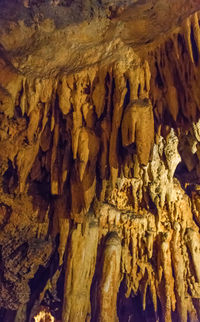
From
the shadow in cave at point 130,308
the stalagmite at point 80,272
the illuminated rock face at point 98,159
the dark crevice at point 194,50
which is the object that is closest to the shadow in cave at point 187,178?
the illuminated rock face at point 98,159

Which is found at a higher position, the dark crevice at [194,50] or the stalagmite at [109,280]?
the dark crevice at [194,50]

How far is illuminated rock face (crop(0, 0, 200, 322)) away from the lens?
130 inches

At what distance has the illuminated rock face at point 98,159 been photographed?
3305mm

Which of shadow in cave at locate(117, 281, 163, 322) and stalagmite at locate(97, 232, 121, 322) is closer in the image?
stalagmite at locate(97, 232, 121, 322)

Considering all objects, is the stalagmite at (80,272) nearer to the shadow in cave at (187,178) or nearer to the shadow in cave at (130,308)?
the shadow in cave at (130,308)

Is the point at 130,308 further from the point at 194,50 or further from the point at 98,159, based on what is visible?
the point at 194,50

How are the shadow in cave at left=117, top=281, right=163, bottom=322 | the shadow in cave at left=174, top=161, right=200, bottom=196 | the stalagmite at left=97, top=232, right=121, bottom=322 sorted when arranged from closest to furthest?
the stalagmite at left=97, top=232, right=121, bottom=322
the shadow in cave at left=117, top=281, right=163, bottom=322
the shadow in cave at left=174, top=161, right=200, bottom=196

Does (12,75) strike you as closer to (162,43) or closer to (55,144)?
(55,144)

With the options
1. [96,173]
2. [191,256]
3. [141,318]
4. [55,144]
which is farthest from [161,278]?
[55,144]

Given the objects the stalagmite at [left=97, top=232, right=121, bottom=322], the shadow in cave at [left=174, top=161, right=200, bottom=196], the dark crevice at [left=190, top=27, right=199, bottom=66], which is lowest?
the stalagmite at [left=97, top=232, right=121, bottom=322]

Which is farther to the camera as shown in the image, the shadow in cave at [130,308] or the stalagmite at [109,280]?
the shadow in cave at [130,308]

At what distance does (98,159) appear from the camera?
4172 mm

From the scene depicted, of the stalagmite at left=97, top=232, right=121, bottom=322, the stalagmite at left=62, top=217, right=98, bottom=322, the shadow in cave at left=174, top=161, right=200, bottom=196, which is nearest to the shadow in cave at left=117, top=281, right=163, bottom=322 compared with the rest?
the stalagmite at left=97, top=232, right=121, bottom=322

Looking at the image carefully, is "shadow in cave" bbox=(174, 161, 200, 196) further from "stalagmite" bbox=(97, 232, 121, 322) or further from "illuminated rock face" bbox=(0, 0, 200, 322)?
"stalagmite" bbox=(97, 232, 121, 322)
